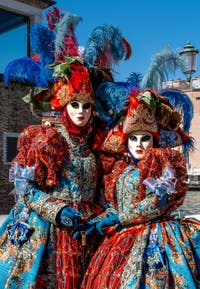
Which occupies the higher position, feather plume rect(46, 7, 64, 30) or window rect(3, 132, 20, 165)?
feather plume rect(46, 7, 64, 30)

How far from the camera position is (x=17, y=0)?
8.84m

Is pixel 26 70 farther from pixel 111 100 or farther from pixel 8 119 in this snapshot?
pixel 8 119

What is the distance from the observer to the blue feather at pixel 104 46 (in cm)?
272

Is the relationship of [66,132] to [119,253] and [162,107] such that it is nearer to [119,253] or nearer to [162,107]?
[162,107]

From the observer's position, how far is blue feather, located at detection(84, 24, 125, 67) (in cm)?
272

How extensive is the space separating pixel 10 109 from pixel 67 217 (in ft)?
21.6

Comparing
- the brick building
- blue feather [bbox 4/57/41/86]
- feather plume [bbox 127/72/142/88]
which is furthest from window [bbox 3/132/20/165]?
feather plume [bbox 127/72/142/88]

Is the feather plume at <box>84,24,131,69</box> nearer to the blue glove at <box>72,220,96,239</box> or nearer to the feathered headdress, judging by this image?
the feathered headdress

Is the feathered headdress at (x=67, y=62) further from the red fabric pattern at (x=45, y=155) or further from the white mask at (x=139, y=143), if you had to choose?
the white mask at (x=139, y=143)

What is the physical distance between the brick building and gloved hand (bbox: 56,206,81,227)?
20.8ft

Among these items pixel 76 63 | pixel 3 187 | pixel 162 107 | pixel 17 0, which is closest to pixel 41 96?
pixel 76 63

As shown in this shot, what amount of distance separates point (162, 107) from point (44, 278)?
1219 mm

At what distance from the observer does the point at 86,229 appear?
2.48 metres

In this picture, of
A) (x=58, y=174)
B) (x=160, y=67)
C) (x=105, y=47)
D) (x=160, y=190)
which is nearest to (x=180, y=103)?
(x=160, y=67)
